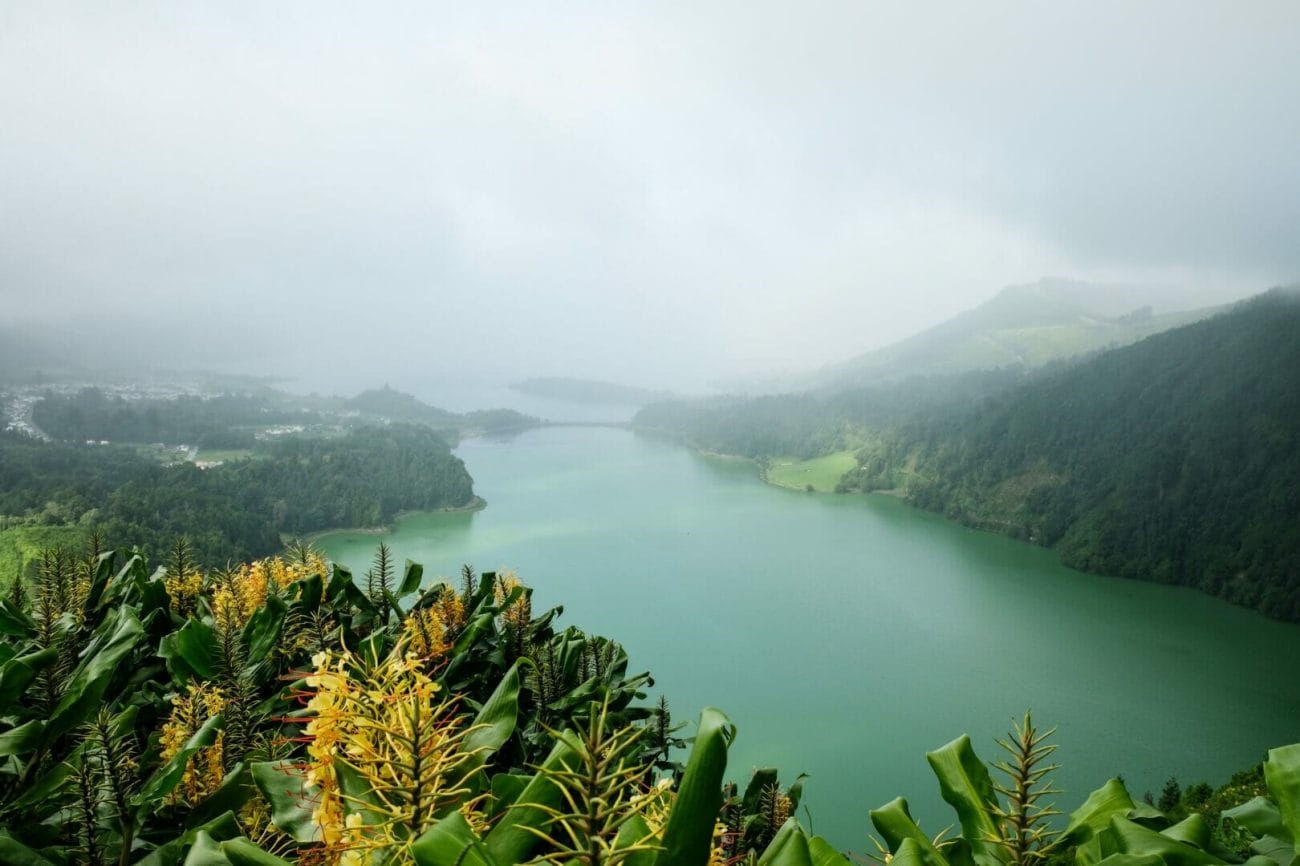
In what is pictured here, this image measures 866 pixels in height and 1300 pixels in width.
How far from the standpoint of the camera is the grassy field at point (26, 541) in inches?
864

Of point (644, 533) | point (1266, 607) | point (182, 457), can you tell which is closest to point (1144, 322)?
point (1266, 607)

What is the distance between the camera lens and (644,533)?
151ft

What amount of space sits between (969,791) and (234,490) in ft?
159

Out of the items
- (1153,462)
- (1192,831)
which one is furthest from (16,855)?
(1153,462)

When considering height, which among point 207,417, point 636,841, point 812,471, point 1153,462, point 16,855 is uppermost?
point 636,841

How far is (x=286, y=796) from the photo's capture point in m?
1.14

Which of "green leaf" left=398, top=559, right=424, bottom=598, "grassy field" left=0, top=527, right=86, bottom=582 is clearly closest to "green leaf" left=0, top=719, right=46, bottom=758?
"green leaf" left=398, top=559, right=424, bottom=598

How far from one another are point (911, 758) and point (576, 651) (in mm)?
19567

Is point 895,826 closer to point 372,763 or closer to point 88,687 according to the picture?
point 372,763

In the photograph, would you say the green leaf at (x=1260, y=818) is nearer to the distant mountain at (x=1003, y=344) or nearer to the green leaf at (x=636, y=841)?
the green leaf at (x=636, y=841)

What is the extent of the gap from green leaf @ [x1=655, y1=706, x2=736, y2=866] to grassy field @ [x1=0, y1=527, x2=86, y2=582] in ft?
93.2

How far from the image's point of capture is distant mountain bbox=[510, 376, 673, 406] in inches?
6334

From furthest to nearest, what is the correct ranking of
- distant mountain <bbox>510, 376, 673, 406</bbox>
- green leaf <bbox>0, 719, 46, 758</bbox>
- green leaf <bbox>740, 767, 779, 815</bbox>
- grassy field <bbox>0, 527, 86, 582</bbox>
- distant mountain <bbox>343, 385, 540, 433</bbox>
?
distant mountain <bbox>510, 376, 673, 406</bbox>
distant mountain <bbox>343, 385, 540, 433</bbox>
grassy field <bbox>0, 527, 86, 582</bbox>
green leaf <bbox>740, 767, 779, 815</bbox>
green leaf <bbox>0, 719, 46, 758</bbox>

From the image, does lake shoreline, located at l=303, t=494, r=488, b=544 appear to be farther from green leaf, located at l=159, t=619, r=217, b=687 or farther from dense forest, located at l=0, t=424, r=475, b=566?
green leaf, located at l=159, t=619, r=217, b=687
